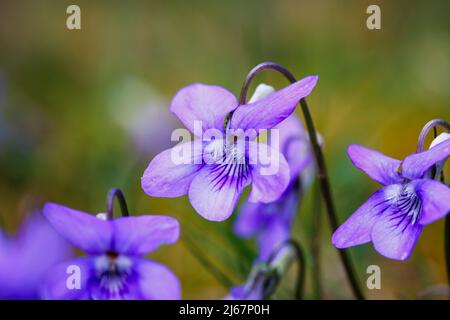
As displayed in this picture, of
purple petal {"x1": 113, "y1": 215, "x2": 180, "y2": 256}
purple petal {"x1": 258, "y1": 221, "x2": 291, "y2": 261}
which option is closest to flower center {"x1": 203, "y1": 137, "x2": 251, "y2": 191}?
purple petal {"x1": 113, "y1": 215, "x2": 180, "y2": 256}

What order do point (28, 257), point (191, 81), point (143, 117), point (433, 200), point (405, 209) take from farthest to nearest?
point (191, 81) < point (143, 117) < point (28, 257) < point (405, 209) < point (433, 200)

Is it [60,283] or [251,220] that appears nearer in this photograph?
[60,283]

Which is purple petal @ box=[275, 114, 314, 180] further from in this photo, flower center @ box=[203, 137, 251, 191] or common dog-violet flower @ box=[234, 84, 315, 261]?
flower center @ box=[203, 137, 251, 191]

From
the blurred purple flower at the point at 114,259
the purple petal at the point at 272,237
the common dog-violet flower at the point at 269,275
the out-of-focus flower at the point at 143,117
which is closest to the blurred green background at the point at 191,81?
the out-of-focus flower at the point at 143,117

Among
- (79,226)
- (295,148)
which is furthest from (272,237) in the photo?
(79,226)

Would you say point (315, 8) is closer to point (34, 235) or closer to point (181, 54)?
point (181, 54)

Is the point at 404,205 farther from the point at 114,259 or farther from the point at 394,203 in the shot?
the point at 114,259
